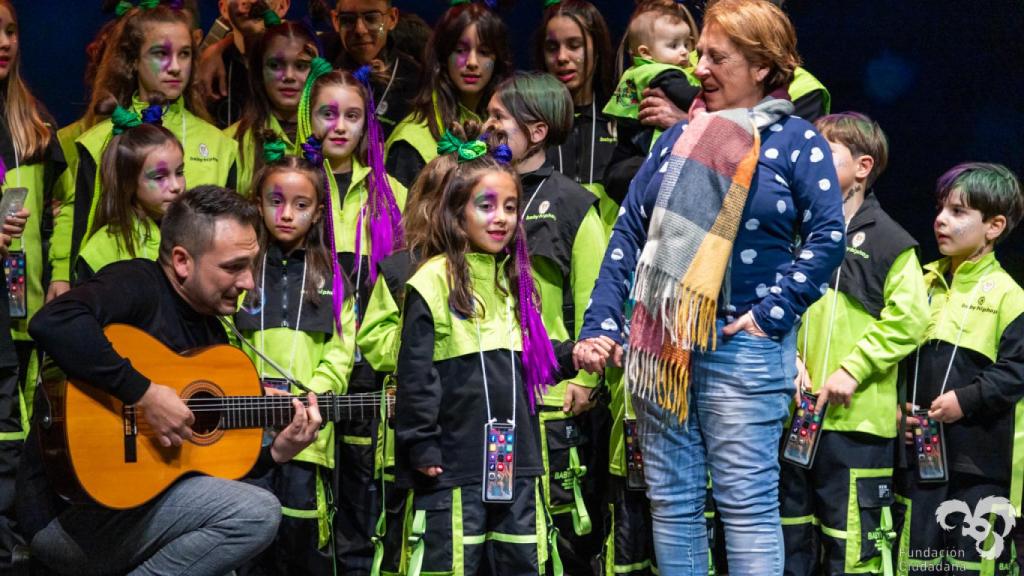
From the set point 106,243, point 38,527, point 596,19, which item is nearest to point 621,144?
point 596,19

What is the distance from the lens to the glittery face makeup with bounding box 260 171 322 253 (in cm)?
447

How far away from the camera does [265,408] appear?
392cm

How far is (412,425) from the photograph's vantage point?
12.1 feet

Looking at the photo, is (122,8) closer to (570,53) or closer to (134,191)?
(134,191)

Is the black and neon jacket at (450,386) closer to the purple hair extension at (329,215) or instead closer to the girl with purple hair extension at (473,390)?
the girl with purple hair extension at (473,390)

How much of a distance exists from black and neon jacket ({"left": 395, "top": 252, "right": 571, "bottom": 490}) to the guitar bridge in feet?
2.36

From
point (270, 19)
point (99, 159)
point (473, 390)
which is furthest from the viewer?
point (270, 19)

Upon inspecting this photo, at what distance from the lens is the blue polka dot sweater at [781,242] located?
327cm

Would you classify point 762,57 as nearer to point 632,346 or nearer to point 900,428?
point 632,346

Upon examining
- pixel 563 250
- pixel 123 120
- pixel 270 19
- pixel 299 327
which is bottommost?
pixel 299 327

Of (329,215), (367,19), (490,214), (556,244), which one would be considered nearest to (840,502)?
(556,244)

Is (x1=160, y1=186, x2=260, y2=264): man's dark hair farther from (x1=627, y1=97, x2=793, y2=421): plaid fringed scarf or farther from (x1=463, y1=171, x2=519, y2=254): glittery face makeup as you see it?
(x1=627, y1=97, x2=793, y2=421): plaid fringed scarf

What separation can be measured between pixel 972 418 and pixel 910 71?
2.06 meters

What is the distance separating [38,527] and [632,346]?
1.72 meters
